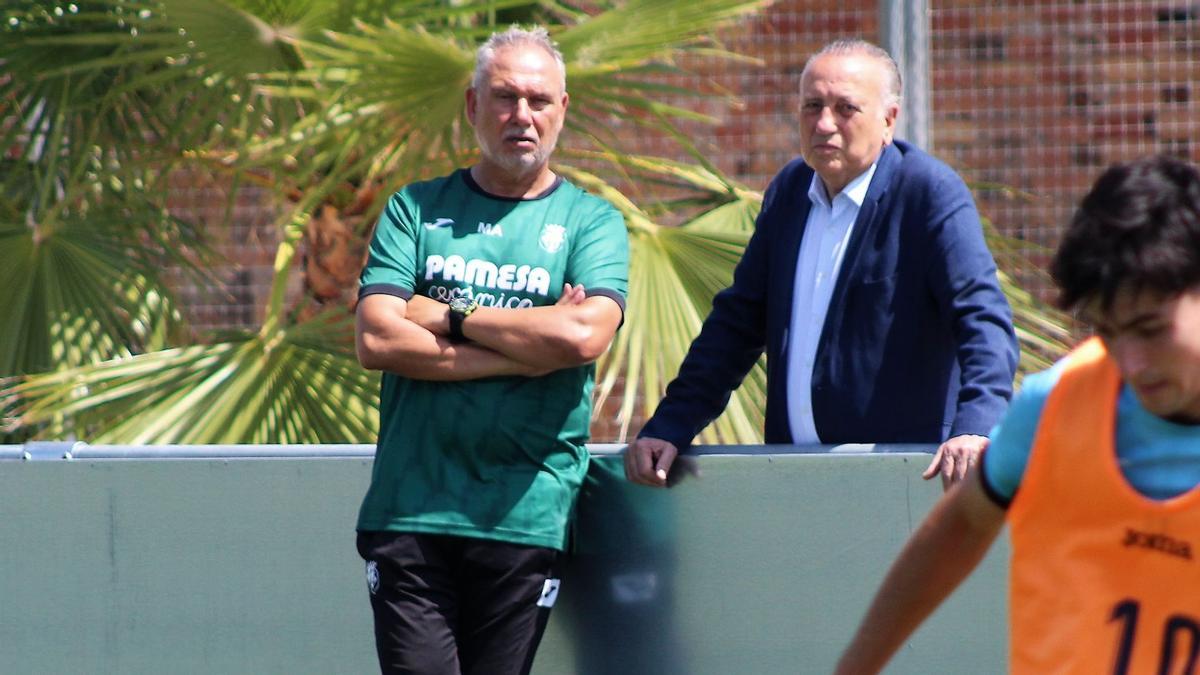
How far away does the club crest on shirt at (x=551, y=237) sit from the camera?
3.02 m

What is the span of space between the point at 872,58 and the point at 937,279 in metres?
0.50

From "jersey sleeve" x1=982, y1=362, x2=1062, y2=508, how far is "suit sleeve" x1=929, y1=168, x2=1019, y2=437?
3.35ft

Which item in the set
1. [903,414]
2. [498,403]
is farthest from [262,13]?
[903,414]

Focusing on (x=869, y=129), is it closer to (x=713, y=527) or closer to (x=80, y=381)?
(x=713, y=527)

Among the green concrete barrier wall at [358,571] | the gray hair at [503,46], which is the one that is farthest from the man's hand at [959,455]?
the gray hair at [503,46]

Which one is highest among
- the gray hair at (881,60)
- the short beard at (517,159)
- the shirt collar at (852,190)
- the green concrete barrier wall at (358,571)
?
the gray hair at (881,60)

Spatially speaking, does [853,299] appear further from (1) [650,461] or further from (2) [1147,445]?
(2) [1147,445]

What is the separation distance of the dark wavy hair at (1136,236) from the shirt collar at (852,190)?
59.2 inches

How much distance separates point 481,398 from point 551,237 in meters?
0.34

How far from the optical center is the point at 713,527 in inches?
122

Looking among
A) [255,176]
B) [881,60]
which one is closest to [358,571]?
[881,60]

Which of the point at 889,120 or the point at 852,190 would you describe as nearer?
the point at 852,190

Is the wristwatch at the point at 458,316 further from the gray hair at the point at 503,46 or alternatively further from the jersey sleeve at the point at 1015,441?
the jersey sleeve at the point at 1015,441

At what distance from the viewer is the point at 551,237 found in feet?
9.94
